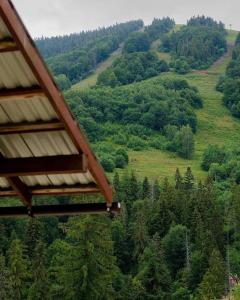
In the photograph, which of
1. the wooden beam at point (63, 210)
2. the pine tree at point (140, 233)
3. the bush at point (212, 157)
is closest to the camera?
the wooden beam at point (63, 210)

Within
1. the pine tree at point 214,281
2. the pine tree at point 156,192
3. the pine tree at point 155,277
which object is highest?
the pine tree at point 214,281

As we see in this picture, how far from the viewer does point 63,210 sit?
29.2 feet

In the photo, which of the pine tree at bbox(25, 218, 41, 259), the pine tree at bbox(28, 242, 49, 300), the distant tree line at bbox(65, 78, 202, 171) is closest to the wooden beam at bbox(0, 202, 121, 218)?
the pine tree at bbox(28, 242, 49, 300)

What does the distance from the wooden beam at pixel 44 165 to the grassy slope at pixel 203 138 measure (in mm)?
112165

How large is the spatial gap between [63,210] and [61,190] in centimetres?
30

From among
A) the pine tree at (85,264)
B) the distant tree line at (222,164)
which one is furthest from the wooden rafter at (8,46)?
the distant tree line at (222,164)

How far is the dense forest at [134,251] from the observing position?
5269cm

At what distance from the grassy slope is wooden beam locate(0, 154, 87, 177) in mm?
112165

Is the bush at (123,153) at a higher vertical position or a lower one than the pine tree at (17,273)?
lower

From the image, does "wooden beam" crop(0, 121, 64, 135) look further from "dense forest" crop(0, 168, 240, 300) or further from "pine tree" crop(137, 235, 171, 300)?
"pine tree" crop(137, 235, 171, 300)

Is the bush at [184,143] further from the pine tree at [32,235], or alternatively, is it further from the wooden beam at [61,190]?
the wooden beam at [61,190]

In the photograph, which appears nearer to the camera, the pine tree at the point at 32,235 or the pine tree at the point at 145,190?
the pine tree at the point at 32,235

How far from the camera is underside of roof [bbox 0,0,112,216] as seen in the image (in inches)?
241

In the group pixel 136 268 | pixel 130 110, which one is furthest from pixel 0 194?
pixel 130 110
